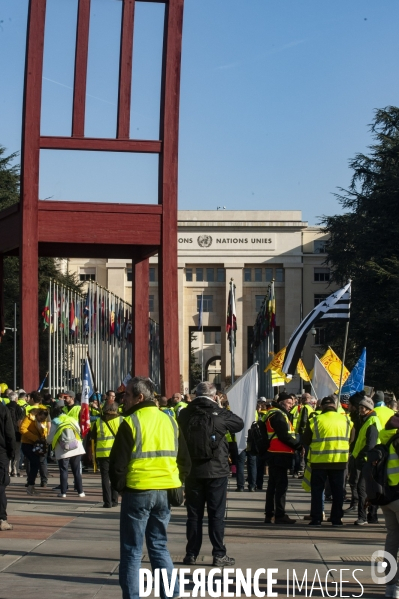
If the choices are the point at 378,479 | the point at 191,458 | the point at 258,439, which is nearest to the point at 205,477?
the point at 191,458

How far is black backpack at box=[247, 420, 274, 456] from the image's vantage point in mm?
14258

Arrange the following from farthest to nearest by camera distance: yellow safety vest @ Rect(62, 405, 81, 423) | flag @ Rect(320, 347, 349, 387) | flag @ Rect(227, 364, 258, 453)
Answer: flag @ Rect(320, 347, 349, 387) → yellow safety vest @ Rect(62, 405, 81, 423) → flag @ Rect(227, 364, 258, 453)

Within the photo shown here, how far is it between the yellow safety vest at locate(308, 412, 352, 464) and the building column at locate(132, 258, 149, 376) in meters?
12.2

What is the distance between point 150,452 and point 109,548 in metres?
3.55

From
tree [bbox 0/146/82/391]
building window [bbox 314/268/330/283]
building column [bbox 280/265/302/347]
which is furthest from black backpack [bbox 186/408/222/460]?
building window [bbox 314/268/330/283]

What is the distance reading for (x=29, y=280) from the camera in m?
21.4

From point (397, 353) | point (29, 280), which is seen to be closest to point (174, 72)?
point (29, 280)

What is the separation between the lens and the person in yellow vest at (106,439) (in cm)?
1445

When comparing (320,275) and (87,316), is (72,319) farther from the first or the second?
(320,275)

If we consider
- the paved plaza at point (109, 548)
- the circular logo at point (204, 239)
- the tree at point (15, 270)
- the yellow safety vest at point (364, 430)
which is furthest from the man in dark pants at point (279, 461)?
the circular logo at point (204, 239)

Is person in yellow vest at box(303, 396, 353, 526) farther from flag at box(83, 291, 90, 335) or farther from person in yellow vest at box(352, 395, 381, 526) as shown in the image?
flag at box(83, 291, 90, 335)

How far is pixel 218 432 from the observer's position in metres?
9.65

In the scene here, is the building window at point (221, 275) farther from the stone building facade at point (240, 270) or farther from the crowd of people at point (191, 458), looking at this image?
the crowd of people at point (191, 458)

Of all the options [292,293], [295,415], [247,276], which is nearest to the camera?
[295,415]
